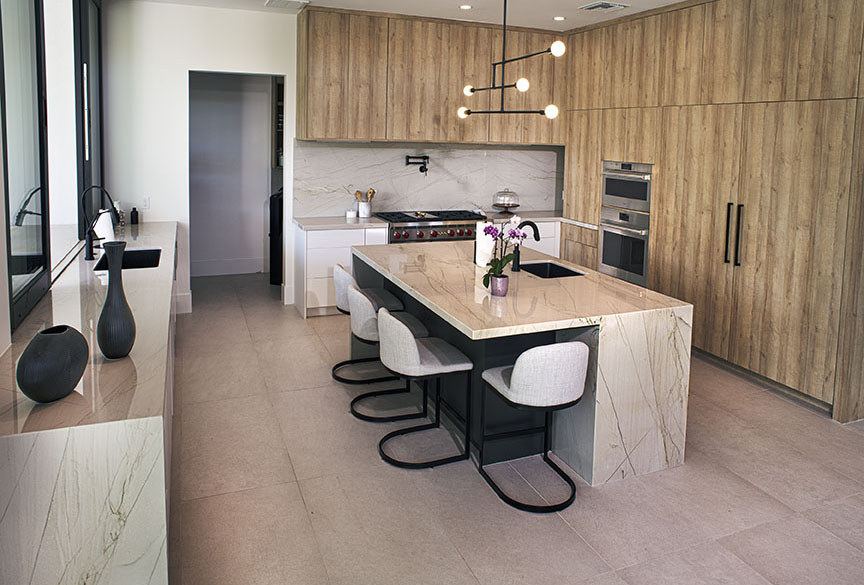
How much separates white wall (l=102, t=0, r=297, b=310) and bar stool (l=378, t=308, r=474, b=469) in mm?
3420

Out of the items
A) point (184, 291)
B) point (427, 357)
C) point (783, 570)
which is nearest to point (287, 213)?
point (184, 291)

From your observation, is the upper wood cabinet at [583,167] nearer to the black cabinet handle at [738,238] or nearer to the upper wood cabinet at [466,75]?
the upper wood cabinet at [466,75]

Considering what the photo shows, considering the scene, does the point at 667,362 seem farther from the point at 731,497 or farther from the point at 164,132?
the point at 164,132

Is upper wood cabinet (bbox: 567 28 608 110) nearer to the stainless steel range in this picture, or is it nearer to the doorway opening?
the stainless steel range

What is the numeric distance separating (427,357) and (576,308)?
0.77m

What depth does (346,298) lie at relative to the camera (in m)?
4.47

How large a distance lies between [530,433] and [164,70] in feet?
14.6

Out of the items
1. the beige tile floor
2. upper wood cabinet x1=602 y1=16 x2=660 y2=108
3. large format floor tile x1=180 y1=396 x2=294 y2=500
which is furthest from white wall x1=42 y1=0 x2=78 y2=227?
upper wood cabinet x1=602 y1=16 x2=660 y2=108

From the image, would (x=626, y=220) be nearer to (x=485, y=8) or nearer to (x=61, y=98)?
(x=485, y=8)

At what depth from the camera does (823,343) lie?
4.22 m

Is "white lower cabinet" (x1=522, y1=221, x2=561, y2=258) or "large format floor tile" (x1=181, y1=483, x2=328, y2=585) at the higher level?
"white lower cabinet" (x1=522, y1=221, x2=561, y2=258)

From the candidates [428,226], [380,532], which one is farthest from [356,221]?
[380,532]

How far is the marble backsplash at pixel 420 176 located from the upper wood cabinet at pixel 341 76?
1.53 feet

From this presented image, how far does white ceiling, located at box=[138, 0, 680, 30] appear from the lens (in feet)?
18.3
